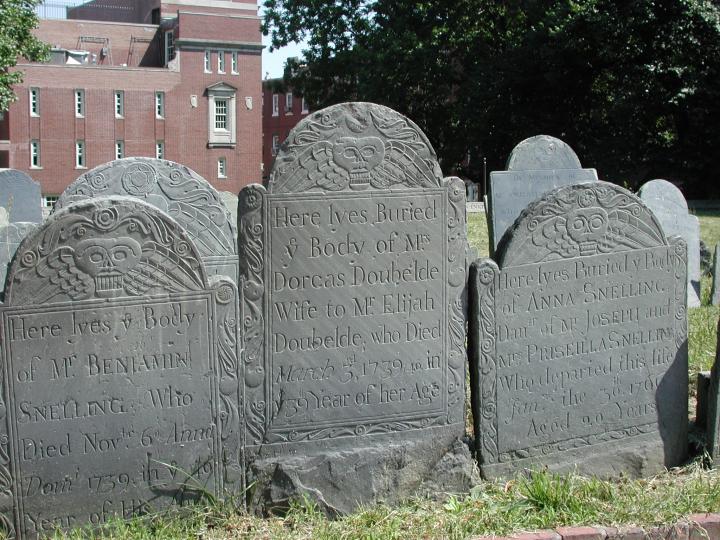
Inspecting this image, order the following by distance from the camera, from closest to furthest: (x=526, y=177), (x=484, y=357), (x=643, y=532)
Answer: (x=643, y=532) → (x=484, y=357) → (x=526, y=177)

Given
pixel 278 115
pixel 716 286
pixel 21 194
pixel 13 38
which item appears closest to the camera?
pixel 716 286

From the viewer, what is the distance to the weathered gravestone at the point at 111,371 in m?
4.20

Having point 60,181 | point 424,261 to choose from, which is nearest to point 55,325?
point 424,261

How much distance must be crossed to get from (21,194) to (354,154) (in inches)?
340

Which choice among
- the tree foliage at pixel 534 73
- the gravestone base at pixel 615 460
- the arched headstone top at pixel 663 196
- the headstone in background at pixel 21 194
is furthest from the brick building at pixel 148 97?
the gravestone base at pixel 615 460

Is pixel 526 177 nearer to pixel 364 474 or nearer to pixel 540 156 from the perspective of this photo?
pixel 540 156

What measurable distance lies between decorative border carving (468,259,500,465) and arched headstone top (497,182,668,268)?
5.8 inches

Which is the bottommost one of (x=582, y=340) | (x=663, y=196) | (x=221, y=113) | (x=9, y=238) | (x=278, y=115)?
(x=582, y=340)

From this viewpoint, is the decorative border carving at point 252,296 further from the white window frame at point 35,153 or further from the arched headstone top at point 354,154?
the white window frame at point 35,153

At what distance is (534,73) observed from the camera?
31406 millimetres

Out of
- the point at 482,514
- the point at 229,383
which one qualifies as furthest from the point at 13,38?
the point at 482,514

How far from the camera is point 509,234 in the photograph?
5078mm

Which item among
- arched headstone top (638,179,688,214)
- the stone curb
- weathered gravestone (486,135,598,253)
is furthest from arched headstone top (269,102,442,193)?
arched headstone top (638,179,688,214)

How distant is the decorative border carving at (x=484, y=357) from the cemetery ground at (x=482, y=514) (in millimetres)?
245
